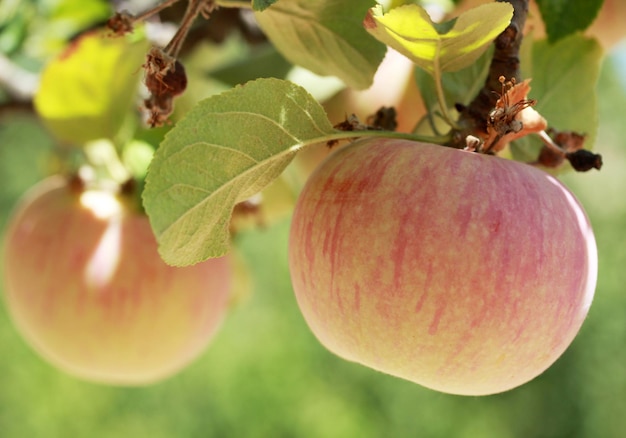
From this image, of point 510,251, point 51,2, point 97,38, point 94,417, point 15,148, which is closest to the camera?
point 510,251

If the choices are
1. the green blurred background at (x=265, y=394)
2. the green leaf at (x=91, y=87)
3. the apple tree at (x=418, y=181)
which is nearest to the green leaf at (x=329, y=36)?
the apple tree at (x=418, y=181)

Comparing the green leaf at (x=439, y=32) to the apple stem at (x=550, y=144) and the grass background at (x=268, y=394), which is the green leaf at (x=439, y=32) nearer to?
the apple stem at (x=550, y=144)

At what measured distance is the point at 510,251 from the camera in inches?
16.0

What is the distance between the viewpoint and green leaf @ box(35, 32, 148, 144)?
0.75 meters

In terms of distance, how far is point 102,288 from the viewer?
0.77m

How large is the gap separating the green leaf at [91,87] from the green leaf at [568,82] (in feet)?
1.06

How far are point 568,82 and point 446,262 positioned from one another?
0.23 meters

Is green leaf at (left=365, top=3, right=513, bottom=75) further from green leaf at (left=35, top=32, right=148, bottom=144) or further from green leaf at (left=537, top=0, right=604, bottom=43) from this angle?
green leaf at (left=35, top=32, right=148, bottom=144)

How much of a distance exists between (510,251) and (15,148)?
13.5ft

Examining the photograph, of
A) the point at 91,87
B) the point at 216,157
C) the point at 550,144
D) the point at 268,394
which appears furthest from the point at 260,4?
the point at 268,394

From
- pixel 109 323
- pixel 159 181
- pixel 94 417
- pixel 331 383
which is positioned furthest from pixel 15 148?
pixel 159 181

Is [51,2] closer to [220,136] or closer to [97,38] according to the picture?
[97,38]

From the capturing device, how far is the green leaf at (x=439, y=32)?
0.40 m

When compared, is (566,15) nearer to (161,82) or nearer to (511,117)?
(511,117)
